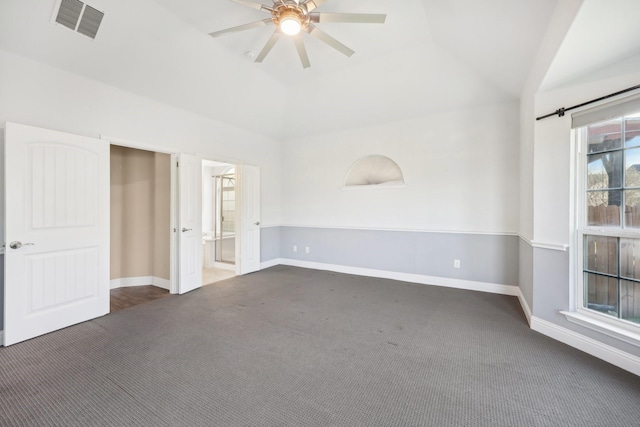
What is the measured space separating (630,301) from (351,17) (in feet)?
10.4

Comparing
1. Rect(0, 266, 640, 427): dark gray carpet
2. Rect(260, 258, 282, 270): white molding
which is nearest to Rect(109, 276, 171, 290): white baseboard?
Rect(0, 266, 640, 427): dark gray carpet

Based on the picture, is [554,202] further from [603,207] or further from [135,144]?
[135,144]

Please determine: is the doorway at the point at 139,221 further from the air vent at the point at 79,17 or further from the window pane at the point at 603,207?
the window pane at the point at 603,207

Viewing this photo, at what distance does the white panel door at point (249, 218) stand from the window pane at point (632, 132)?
472 centimetres

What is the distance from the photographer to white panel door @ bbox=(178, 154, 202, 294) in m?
3.90

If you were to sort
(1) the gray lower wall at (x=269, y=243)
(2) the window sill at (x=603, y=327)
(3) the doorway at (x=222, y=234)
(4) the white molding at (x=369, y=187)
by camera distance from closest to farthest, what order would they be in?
(2) the window sill at (x=603, y=327) < (4) the white molding at (x=369, y=187) < (1) the gray lower wall at (x=269, y=243) < (3) the doorway at (x=222, y=234)

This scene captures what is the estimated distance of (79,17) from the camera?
8.20 feet

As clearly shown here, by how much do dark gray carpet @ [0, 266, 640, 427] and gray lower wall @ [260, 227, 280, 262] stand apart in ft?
7.31

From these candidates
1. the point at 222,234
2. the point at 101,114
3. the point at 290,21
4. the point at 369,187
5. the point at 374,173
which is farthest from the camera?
the point at 222,234

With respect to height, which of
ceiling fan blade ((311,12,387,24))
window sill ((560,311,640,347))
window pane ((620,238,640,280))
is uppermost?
ceiling fan blade ((311,12,387,24))

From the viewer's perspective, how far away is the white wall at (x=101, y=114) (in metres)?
2.54

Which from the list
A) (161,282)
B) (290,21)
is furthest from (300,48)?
(161,282)

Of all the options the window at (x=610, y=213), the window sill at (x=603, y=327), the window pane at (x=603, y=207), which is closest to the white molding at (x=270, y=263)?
the window sill at (x=603, y=327)

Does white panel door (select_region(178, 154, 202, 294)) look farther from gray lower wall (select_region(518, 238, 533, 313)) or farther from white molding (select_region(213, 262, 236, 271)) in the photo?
gray lower wall (select_region(518, 238, 533, 313))
